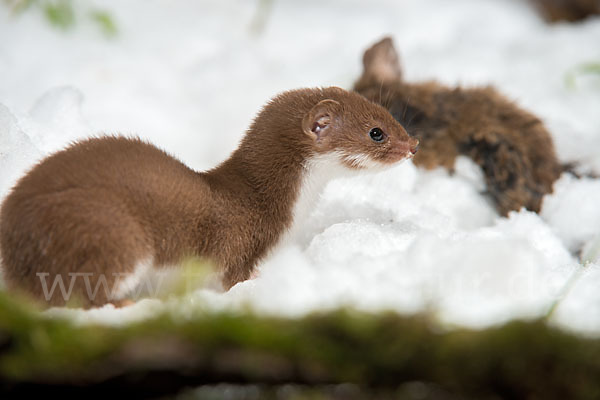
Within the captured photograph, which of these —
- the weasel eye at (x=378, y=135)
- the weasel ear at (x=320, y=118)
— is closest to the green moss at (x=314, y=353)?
the weasel ear at (x=320, y=118)

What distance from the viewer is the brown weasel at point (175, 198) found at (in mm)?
2041

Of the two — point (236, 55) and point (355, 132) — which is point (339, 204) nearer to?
point (355, 132)

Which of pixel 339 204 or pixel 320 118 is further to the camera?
pixel 339 204

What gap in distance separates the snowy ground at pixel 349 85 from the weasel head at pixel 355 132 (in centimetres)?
29

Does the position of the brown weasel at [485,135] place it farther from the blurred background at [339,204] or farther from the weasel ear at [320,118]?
the weasel ear at [320,118]

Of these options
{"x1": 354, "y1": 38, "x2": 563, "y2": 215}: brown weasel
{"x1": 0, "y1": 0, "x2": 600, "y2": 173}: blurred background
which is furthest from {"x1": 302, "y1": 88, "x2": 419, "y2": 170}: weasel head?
{"x1": 0, "y1": 0, "x2": 600, "y2": 173}: blurred background

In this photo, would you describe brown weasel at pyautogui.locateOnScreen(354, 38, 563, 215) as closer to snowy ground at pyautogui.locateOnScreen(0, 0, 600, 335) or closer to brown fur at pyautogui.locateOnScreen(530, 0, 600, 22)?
snowy ground at pyautogui.locateOnScreen(0, 0, 600, 335)

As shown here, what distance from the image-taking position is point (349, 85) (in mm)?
5035

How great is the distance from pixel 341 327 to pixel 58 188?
1161mm

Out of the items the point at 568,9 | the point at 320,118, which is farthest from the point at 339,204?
the point at 568,9

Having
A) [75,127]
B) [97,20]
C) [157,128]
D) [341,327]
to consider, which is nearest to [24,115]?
[75,127]

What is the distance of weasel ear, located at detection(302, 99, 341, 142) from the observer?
274 cm

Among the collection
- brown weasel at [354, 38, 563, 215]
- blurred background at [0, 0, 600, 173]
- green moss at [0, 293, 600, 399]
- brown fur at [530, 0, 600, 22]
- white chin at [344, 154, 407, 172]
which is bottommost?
green moss at [0, 293, 600, 399]

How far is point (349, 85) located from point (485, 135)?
1403 mm
